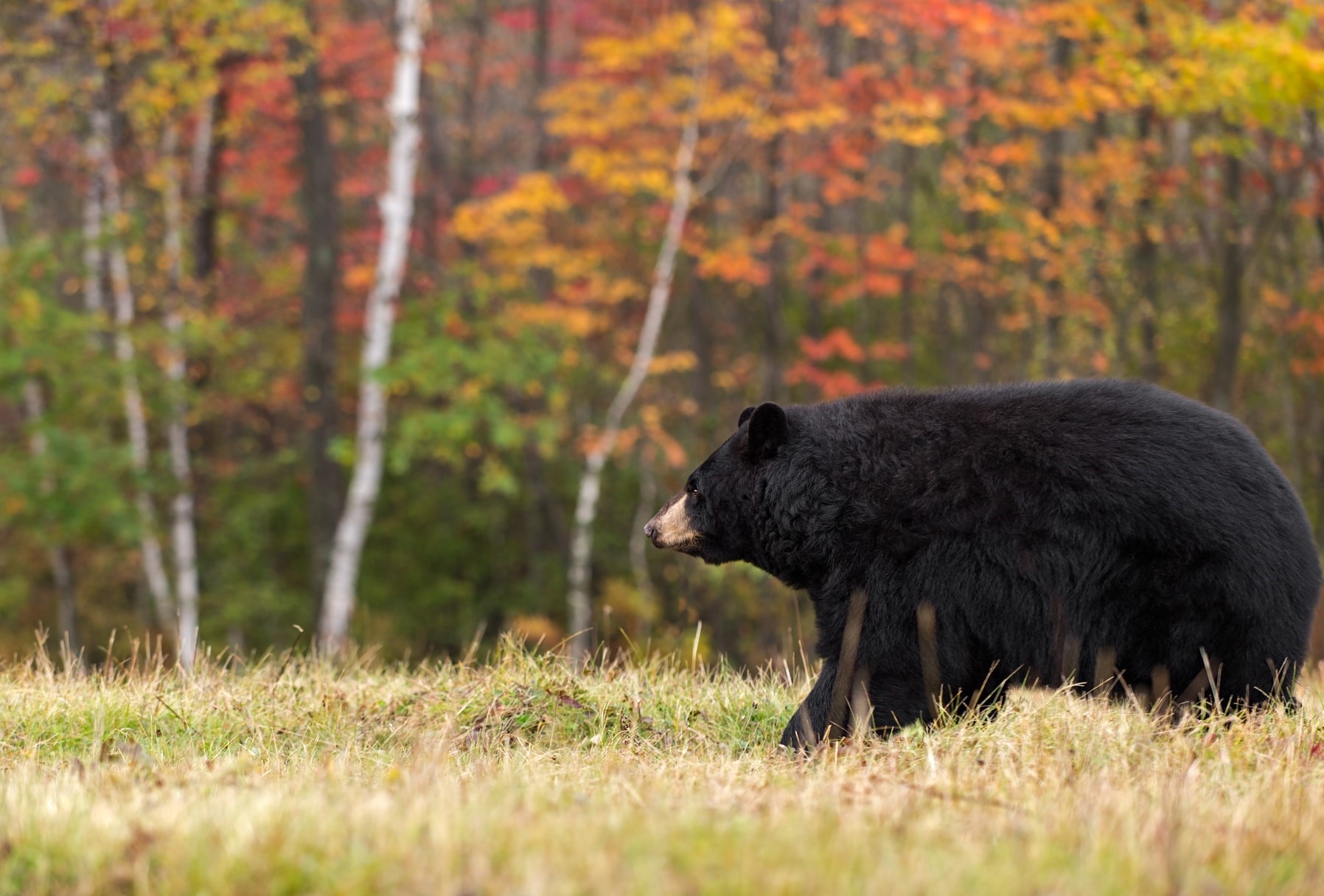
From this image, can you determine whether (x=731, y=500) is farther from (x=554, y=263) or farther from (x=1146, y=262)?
(x=554, y=263)

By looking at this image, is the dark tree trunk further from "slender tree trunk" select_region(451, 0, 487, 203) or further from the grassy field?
the grassy field

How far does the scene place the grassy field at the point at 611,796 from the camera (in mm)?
2514

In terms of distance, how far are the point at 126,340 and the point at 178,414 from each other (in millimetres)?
1079

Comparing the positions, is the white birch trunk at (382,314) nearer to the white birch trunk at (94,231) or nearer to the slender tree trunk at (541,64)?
the white birch trunk at (94,231)

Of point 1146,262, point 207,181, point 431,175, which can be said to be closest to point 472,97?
point 431,175

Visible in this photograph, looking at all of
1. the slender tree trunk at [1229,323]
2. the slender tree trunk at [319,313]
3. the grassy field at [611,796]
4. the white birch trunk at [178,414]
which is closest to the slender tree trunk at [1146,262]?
the slender tree trunk at [1229,323]

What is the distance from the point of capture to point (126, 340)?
15648 millimetres

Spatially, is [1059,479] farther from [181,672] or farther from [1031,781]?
[181,672]

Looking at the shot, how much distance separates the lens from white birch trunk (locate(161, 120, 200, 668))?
1578 centimetres

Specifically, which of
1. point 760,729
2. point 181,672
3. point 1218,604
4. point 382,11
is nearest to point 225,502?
point 382,11

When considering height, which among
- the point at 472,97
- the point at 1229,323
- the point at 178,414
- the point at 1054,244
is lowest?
the point at 178,414

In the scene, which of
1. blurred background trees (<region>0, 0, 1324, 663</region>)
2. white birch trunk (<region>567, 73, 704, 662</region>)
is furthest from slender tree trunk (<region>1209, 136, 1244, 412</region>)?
white birch trunk (<region>567, 73, 704, 662</region>)

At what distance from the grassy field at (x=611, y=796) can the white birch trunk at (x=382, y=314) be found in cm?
758

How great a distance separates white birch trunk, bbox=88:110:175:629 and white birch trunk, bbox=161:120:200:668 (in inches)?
13.5
